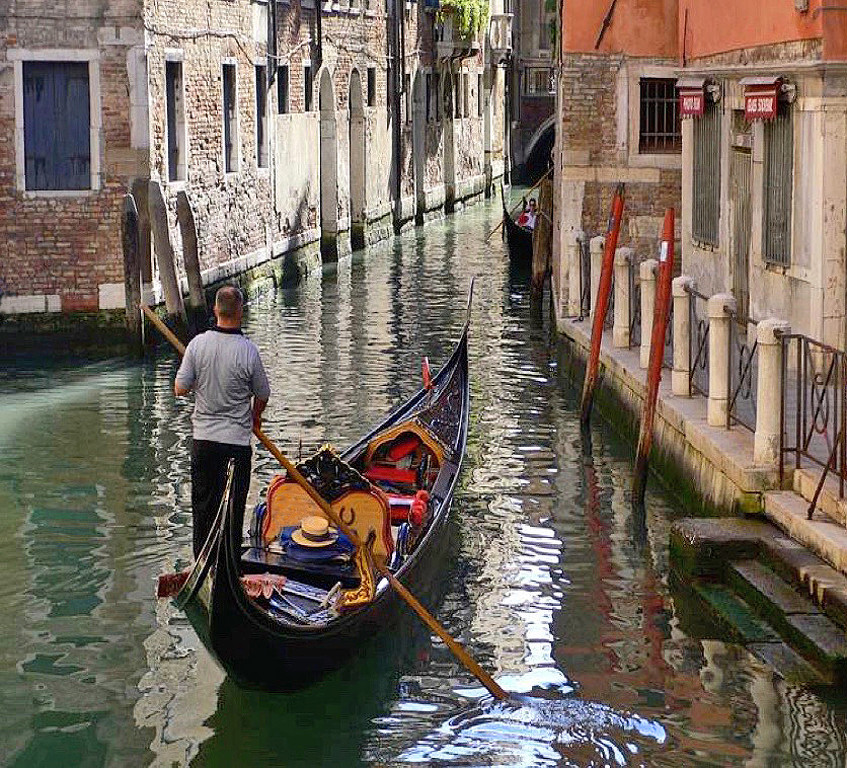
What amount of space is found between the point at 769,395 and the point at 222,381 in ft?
6.34

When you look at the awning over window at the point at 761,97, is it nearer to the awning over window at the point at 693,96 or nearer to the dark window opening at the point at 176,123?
the awning over window at the point at 693,96

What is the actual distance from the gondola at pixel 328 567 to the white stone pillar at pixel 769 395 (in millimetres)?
1171

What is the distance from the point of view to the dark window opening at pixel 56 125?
12141 millimetres

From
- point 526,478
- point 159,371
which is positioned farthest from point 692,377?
point 159,371

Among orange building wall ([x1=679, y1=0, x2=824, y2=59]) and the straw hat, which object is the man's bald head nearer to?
the straw hat

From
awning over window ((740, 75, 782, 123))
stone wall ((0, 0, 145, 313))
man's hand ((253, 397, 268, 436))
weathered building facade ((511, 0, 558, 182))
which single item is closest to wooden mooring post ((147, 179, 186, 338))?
stone wall ((0, 0, 145, 313))

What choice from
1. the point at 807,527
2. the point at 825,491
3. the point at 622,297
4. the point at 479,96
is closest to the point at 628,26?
the point at 622,297

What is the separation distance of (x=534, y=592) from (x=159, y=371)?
17.9 ft

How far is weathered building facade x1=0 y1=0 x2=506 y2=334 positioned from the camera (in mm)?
12141

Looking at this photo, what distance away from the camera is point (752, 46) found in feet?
30.3

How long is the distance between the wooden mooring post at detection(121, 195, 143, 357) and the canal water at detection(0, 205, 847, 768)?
109 cm

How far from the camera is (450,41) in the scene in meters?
25.7

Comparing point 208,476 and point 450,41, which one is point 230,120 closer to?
point 208,476

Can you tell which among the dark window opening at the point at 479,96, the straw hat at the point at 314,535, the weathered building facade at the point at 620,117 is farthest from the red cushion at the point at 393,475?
the dark window opening at the point at 479,96
